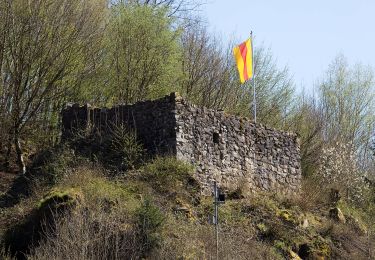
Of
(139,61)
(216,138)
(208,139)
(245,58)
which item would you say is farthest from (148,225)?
(139,61)

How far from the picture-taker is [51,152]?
21.8 metres

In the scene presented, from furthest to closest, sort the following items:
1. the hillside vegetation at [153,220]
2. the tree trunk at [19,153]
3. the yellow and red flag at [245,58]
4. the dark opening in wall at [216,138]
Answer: the yellow and red flag at [245,58], the tree trunk at [19,153], the dark opening in wall at [216,138], the hillside vegetation at [153,220]

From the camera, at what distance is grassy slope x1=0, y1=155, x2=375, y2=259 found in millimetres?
16798

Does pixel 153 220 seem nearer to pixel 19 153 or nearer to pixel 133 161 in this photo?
pixel 133 161

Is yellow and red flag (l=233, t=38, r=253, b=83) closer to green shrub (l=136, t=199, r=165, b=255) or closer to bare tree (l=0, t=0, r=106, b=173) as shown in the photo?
bare tree (l=0, t=0, r=106, b=173)

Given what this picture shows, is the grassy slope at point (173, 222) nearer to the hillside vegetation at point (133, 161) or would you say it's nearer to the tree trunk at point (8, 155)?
the hillside vegetation at point (133, 161)

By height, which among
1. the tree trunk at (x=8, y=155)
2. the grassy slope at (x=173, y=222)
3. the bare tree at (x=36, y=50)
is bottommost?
the grassy slope at (x=173, y=222)

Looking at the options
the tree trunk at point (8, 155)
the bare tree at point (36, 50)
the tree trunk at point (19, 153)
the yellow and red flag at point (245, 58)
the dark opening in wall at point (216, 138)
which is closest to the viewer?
the dark opening in wall at point (216, 138)

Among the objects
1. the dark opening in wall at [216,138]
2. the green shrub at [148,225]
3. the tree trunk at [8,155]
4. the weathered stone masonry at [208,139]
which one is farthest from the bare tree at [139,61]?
the green shrub at [148,225]

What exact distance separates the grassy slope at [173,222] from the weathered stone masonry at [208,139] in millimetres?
716

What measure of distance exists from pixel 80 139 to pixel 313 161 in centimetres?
1154

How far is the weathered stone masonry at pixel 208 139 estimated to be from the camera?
69.0 feet

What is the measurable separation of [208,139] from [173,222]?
163 inches

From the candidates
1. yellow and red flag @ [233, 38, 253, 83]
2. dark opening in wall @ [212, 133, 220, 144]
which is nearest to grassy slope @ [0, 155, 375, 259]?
dark opening in wall @ [212, 133, 220, 144]
